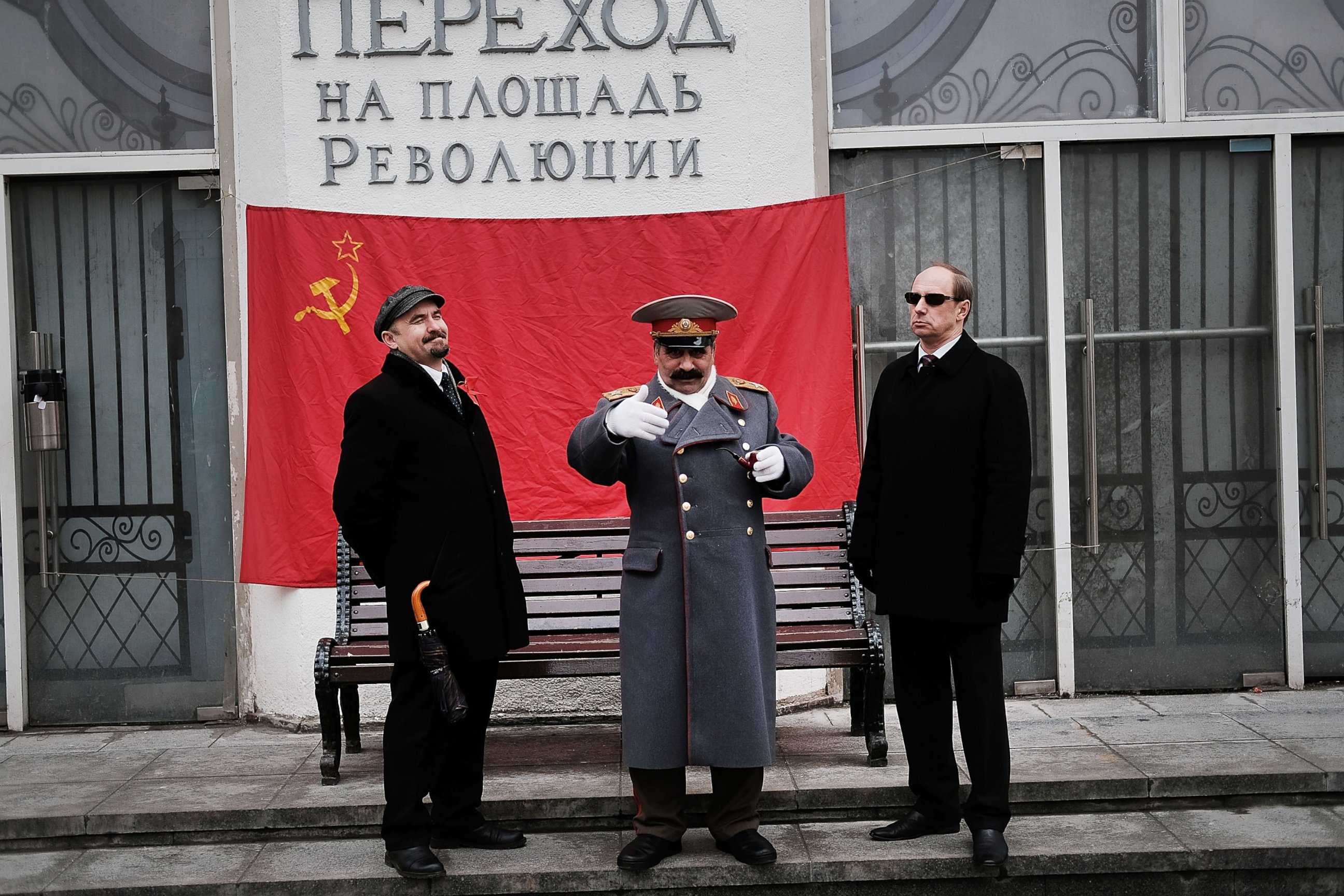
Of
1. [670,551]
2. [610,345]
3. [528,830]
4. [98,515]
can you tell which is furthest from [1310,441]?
[98,515]

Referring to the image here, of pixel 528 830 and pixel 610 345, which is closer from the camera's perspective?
pixel 528 830

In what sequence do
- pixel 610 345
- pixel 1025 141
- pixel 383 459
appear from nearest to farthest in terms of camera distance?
pixel 383 459
pixel 610 345
pixel 1025 141

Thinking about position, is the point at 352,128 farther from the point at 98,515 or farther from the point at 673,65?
the point at 98,515

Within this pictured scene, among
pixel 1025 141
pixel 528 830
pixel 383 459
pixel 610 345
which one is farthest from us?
pixel 1025 141

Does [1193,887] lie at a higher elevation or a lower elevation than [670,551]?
lower

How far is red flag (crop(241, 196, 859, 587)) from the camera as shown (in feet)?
20.3

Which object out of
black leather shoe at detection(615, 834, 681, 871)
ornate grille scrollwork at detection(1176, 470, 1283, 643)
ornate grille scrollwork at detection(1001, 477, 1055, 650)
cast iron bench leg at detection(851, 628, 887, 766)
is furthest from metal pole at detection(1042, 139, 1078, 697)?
black leather shoe at detection(615, 834, 681, 871)

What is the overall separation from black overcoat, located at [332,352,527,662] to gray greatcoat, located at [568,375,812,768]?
479 millimetres

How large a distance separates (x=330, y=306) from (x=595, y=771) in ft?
8.27

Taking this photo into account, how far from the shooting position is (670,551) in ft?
14.8

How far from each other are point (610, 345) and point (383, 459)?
2.08 meters

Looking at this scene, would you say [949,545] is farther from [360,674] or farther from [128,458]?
[128,458]

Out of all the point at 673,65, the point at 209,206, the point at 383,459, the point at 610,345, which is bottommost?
the point at 383,459

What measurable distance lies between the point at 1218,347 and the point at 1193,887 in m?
3.28
